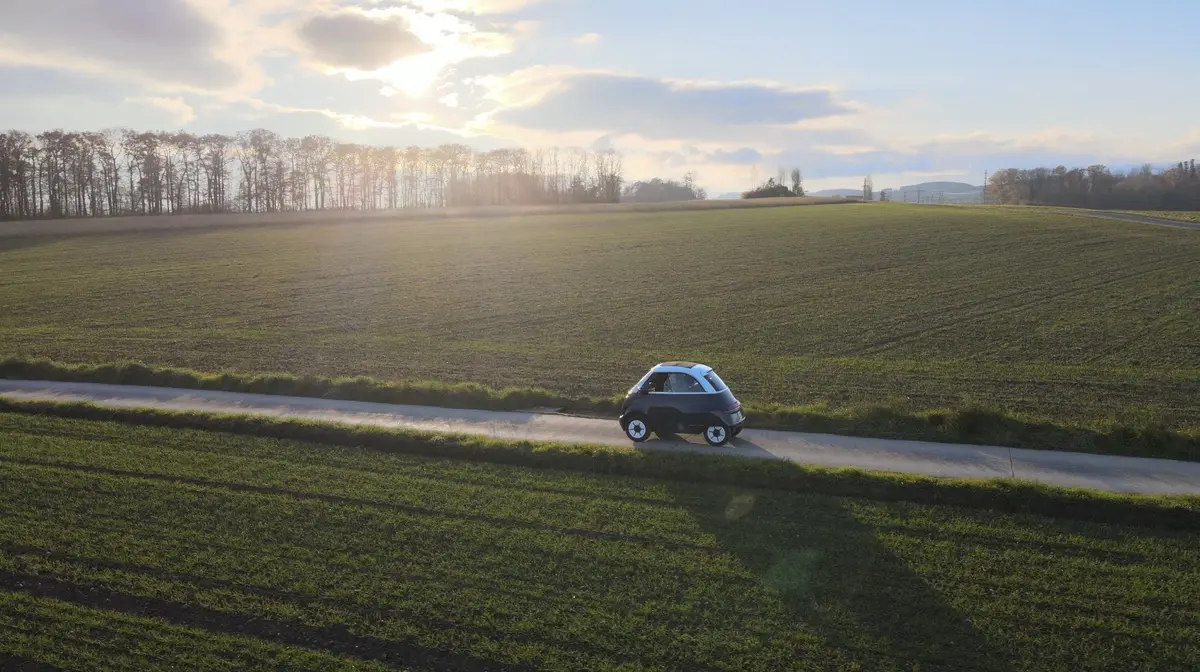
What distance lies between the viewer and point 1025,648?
916 cm

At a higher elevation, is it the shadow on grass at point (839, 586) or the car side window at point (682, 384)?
the car side window at point (682, 384)

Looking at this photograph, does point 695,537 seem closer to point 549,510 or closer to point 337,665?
point 549,510

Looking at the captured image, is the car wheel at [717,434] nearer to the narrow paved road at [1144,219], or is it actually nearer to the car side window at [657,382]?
the car side window at [657,382]

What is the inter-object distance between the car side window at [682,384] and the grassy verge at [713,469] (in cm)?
167

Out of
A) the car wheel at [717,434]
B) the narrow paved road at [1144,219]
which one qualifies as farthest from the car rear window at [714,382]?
the narrow paved road at [1144,219]

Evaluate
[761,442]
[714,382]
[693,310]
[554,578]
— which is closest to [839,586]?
[554,578]

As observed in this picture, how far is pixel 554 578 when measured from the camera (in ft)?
35.7

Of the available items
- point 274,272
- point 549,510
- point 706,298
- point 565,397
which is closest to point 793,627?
point 549,510

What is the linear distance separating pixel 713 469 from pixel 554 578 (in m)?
4.67

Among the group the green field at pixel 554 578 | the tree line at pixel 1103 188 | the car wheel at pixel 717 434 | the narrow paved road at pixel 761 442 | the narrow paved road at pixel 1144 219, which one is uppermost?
the tree line at pixel 1103 188

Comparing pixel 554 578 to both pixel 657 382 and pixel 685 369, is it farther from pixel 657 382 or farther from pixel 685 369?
pixel 685 369

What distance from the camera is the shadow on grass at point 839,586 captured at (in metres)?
9.09

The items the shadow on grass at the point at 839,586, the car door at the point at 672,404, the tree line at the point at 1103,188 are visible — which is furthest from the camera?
the tree line at the point at 1103,188

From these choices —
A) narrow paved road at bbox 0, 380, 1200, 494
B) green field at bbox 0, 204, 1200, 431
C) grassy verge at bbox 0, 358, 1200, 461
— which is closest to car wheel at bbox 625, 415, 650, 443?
narrow paved road at bbox 0, 380, 1200, 494
